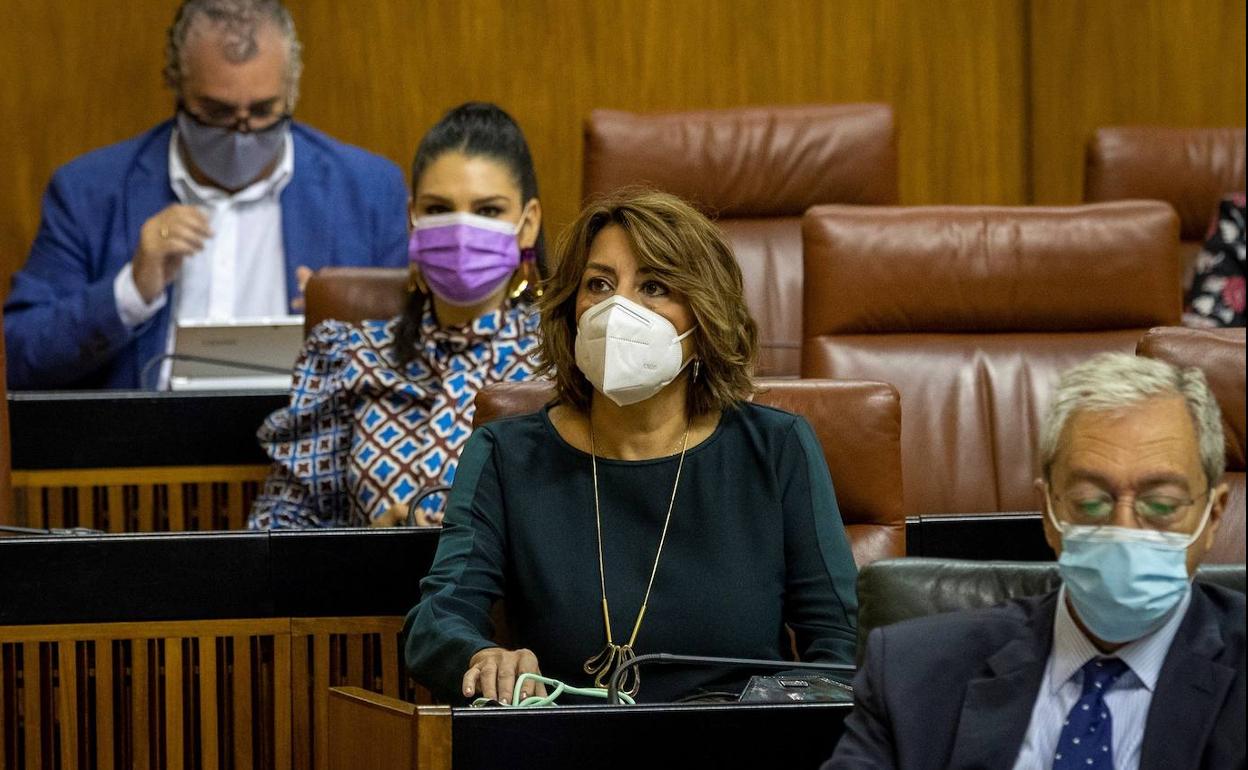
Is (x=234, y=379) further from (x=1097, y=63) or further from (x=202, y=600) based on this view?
(x=1097, y=63)

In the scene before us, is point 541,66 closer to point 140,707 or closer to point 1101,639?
point 140,707

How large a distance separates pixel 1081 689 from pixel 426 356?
1.50 m

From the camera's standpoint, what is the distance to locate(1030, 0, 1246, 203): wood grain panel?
4.70m

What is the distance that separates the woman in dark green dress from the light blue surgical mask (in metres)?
0.66

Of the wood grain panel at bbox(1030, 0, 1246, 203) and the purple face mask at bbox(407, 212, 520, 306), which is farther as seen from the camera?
the wood grain panel at bbox(1030, 0, 1246, 203)

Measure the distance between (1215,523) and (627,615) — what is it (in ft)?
2.60

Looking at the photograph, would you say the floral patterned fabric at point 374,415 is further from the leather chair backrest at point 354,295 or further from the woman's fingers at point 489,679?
the woman's fingers at point 489,679

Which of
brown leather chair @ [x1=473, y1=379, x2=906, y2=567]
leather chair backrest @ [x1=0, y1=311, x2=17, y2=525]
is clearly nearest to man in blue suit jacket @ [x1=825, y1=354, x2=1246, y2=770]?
brown leather chair @ [x1=473, y1=379, x2=906, y2=567]

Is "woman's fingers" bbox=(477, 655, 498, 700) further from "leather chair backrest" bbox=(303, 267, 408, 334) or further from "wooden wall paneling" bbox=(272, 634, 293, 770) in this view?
"leather chair backrest" bbox=(303, 267, 408, 334)

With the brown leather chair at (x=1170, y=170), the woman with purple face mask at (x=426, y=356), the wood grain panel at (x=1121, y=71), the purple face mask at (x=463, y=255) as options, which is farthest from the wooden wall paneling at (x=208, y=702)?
the wood grain panel at (x=1121, y=71)

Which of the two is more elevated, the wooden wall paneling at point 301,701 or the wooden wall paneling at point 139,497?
the wooden wall paneling at point 139,497

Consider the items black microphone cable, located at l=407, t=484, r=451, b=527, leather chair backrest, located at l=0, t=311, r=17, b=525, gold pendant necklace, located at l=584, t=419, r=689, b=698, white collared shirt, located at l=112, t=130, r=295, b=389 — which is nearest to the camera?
gold pendant necklace, located at l=584, t=419, r=689, b=698

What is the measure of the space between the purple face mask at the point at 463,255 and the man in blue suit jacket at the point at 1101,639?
140 cm

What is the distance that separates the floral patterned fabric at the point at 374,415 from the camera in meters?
2.74
